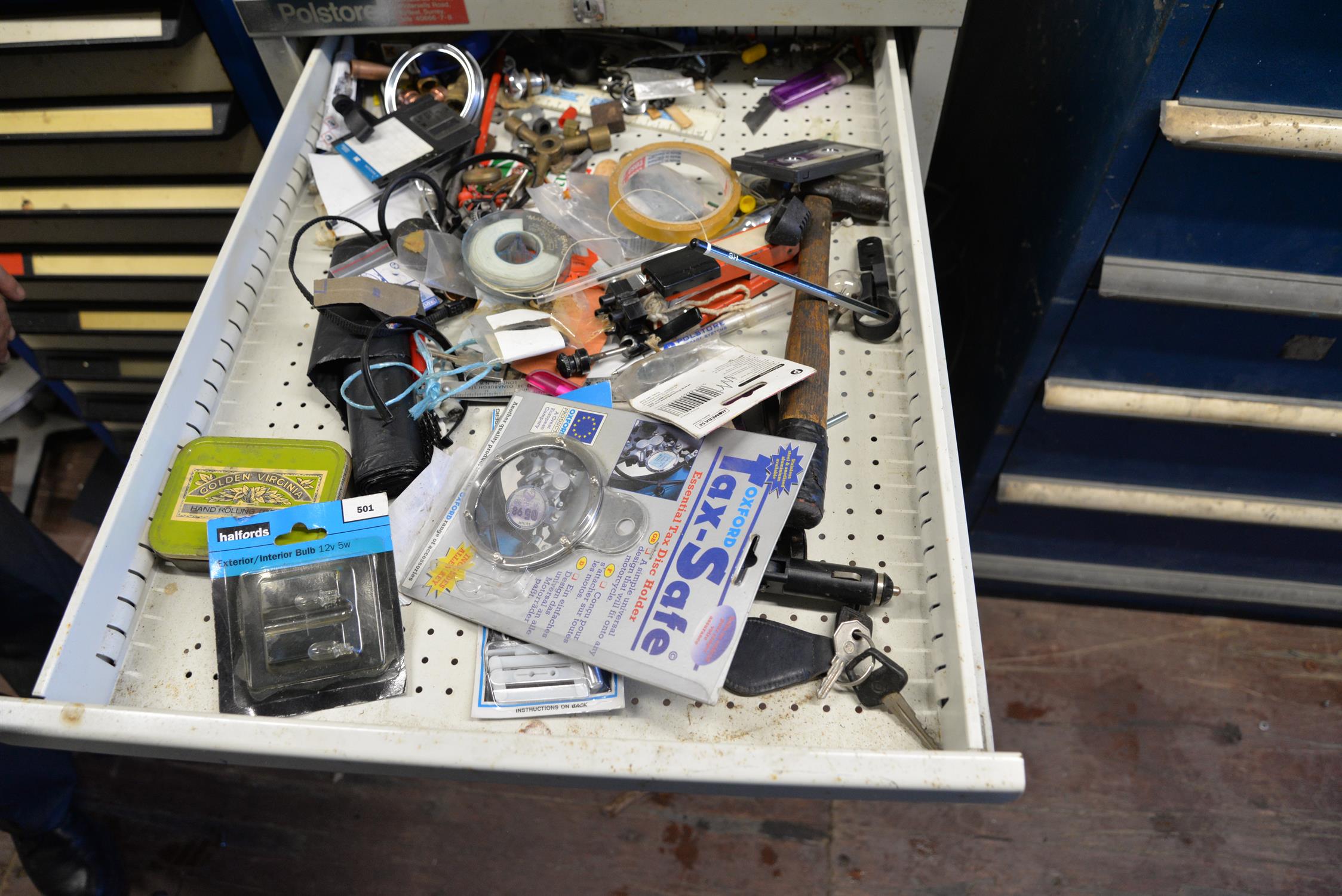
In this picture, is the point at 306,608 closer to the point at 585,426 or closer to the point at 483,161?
the point at 585,426

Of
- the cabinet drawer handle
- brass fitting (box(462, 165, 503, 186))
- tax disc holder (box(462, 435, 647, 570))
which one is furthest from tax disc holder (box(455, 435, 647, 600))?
the cabinet drawer handle

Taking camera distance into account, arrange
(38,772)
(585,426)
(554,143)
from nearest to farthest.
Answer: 1. (585,426)
2. (554,143)
3. (38,772)

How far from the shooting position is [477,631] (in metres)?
0.65

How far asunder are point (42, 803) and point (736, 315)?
1268mm

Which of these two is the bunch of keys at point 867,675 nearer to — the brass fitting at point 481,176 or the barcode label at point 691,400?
the barcode label at point 691,400

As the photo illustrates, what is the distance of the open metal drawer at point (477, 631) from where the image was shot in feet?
1.80

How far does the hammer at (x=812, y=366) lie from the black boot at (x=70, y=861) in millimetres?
1257

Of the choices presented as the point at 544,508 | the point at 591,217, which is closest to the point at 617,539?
the point at 544,508

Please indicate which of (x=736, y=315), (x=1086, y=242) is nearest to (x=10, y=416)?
(x=736, y=315)

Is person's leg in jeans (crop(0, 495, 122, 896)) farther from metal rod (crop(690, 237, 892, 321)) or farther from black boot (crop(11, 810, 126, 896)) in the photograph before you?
metal rod (crop(690, 237, 892, 321))

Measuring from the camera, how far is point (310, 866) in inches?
50.1

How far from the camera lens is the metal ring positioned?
0.98 metres

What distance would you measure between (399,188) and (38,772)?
1.06 meters

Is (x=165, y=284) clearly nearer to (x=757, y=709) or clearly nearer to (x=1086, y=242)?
(x=757, y=709)
